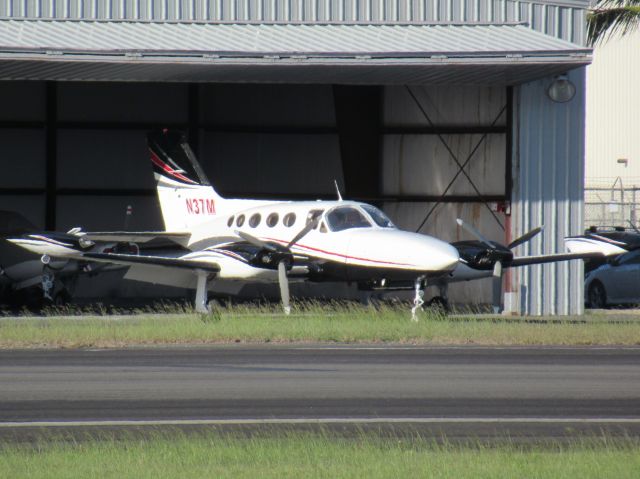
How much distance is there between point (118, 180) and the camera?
35531 mm

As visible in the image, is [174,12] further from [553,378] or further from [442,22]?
[553,378]

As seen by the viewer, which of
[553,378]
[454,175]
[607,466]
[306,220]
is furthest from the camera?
[454,175]

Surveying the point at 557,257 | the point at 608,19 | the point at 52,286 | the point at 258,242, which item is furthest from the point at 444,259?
the point at 608,19

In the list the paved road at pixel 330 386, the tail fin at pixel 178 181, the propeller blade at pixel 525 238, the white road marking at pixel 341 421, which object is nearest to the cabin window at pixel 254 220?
the tail fin at pixel 178 181

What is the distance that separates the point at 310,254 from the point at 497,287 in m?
4.12

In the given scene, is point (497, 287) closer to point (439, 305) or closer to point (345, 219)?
point (439, 305)

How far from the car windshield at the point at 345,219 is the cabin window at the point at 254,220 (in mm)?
2363

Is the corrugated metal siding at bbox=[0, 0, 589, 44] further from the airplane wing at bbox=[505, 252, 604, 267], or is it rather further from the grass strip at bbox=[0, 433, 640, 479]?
the grass strip at bbox=[0, 433, 640, 479]

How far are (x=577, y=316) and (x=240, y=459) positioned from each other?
62.2 ft

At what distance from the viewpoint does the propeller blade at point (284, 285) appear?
80.1 feet

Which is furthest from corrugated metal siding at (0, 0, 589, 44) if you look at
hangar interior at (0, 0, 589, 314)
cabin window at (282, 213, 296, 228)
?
cabin window at (282, 213, 296, 228)

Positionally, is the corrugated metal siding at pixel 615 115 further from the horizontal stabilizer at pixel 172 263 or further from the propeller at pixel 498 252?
the horizontal stabilizer at pixel 172 263

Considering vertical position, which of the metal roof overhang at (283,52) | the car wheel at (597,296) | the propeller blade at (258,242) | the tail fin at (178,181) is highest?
the metal roof overhang at (283,52)

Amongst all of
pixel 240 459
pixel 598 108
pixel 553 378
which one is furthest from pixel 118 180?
pixel 598 108
